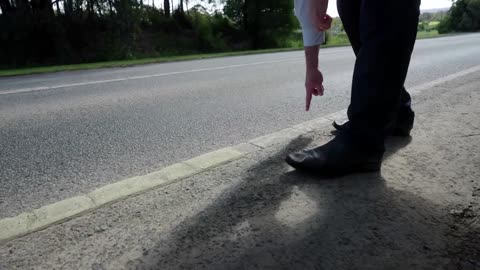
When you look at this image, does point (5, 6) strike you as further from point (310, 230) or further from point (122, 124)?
point (310, 230)

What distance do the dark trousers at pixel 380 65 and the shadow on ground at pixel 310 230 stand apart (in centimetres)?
28

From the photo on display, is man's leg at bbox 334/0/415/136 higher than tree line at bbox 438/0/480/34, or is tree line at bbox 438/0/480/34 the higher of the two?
tree line at bbox 438/0/480/34

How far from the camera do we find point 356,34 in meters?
2.30

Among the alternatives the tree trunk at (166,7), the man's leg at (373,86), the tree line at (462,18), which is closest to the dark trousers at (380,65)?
the man's leg at (373,86)

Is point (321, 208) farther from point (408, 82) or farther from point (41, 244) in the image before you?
point (408, 82)

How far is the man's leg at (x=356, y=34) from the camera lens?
7.09 feet

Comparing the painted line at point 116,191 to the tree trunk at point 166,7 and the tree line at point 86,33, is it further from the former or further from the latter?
the tree trunk at point 166,7

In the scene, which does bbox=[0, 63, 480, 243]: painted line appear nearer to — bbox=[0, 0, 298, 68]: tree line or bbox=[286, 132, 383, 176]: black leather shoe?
bbox=[286, 132, 383, 176]: black leather shoe

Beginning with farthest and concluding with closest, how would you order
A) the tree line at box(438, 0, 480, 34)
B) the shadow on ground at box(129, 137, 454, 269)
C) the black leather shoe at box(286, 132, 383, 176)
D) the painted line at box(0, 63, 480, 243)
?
the tree line at box(438, 0, 480, 34) < the black leather shoe at box(286, 132, 383, 176) < the painted line at box(0, 63, 480, 243) < the shadow on ground at box(129, 137, 454, 269)

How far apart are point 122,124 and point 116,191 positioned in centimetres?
175

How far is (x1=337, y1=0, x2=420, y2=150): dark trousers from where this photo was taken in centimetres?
169

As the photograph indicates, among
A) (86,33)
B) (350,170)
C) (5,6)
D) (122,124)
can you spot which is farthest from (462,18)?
(350,170)

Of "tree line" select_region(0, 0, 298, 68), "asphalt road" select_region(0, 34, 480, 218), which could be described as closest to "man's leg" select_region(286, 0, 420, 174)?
"asphalt road" select_region(0, 34, 480, 218)

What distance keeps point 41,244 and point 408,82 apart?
5.59 m
